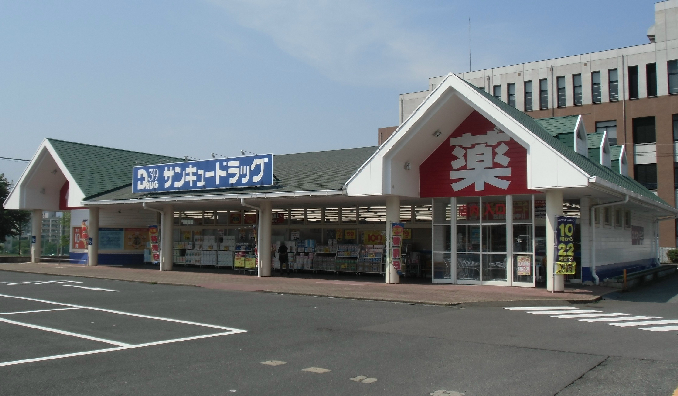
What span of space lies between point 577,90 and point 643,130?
6.54 meters

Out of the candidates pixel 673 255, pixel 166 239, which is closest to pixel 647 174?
pixel 673 255

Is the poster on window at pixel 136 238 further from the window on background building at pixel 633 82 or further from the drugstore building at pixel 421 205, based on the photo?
the window on background building at pixel 633 82

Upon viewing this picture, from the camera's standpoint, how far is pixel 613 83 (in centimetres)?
4816

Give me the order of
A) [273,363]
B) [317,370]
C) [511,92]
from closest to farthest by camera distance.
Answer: [317,370], [273,363], [511,92]

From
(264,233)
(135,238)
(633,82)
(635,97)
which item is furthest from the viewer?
(633,82)

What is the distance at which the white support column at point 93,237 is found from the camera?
1160 inches

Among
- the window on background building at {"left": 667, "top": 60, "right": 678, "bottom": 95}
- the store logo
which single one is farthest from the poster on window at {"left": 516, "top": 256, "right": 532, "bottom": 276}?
the window on background building at {"left": 667, "top": 60, "right": 678, "bottom": 95}

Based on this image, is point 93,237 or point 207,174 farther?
point 93,237

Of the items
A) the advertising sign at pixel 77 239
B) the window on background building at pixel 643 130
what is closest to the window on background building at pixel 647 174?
the window on background building at pixel 643 130

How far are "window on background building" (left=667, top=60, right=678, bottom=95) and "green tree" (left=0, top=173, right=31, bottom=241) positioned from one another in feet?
167

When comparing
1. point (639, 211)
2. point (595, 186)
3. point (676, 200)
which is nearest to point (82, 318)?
point (595, 186)

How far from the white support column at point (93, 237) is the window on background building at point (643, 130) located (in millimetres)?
39177

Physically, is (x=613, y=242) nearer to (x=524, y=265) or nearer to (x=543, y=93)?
(x=524, y=265)

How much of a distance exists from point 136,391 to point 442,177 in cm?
1467
